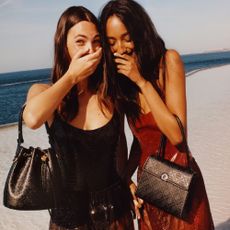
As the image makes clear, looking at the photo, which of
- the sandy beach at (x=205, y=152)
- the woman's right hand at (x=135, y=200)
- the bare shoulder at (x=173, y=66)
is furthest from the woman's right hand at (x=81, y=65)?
the sandy beach at (x=205, y=152)

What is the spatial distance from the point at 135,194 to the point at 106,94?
0.80 m

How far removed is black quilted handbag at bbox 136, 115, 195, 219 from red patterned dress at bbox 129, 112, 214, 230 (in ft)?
0.24

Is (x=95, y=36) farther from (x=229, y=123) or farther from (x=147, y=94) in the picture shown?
(x=229, y=123)

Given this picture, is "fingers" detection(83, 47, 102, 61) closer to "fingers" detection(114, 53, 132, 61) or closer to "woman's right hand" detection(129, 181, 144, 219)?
"fingers" detection(114, 53, 132, 61)

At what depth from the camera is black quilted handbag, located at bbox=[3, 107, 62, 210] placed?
7.67 feet

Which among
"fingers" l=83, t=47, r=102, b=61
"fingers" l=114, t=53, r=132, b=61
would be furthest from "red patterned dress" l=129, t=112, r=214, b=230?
"fingers" l=83, t=47, r=102, b=61

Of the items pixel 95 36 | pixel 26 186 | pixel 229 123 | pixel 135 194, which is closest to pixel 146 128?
pixel 135 194

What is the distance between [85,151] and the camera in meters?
2.38

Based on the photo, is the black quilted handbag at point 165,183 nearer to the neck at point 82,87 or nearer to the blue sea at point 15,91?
the neck at point 82,87

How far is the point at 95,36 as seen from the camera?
244 centimetres

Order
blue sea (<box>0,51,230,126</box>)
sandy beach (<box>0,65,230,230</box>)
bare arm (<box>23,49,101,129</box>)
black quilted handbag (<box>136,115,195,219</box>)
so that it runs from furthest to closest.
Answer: blue sea (<box>0,51,230,126</box>)
sandy beach (<box>0,65,230,230</box>)
black quilted handbag (<box>136,115,195,219</box>)
bare arm (<box>23,49,101,129</box>)

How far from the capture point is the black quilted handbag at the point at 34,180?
234 centimetres

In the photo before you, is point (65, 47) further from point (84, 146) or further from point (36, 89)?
point (84, 146)

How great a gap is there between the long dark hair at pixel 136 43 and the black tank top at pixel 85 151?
32 cm
